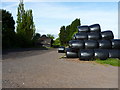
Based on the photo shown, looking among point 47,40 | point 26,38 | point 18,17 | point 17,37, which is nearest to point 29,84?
point 17,37

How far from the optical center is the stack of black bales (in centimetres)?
1680

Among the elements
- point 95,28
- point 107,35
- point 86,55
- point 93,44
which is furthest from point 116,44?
point 86,55

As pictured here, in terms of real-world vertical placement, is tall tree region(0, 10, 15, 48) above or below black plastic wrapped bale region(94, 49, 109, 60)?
above

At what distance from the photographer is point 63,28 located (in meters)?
98.8

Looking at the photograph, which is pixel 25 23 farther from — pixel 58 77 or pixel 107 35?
pixel 58 77

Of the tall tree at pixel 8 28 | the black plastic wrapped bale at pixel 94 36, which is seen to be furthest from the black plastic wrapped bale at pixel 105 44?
the tall tree at pixel 8 28

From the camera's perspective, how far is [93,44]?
1798cm

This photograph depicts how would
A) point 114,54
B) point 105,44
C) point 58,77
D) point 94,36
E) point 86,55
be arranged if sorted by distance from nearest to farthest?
1. point 58,77
2. point 86,55
3. point 114,54
4. point 105,44
5. point 94,36

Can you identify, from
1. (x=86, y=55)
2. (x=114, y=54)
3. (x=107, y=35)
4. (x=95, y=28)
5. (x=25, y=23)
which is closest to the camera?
(x=86, y=55)

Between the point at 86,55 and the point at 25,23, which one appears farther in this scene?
the point at 25,23

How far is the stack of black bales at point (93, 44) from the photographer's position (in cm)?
1680

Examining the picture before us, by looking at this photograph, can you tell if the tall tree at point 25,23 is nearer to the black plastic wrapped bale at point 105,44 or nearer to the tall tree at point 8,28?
the tall tree at point 8,28

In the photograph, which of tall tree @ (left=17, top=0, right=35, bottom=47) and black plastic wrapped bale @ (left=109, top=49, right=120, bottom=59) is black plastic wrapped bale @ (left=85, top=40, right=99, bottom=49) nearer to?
black plastic wrapped bale @ (left=109, top=49, right=120, bottom=59)

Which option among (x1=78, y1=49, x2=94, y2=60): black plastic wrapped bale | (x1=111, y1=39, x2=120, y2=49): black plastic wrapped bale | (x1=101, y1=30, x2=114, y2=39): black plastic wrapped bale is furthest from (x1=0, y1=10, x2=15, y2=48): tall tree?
(x1=111, y1=39, x2=120, y2=49): black plastic wrapped bale
